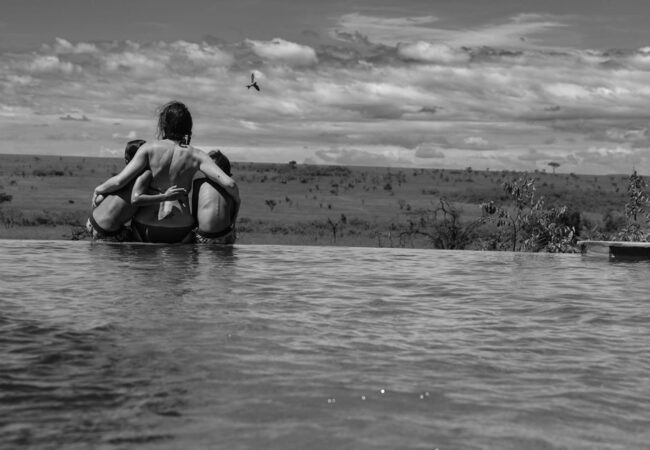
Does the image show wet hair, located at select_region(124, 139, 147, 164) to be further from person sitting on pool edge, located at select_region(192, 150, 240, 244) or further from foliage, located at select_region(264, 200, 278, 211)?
foliage, located at select_region(264, 200, 278, 211)

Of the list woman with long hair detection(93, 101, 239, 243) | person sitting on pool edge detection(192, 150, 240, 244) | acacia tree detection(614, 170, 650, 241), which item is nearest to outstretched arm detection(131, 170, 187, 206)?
woman with long hair detection(93, 101, 239, 243)

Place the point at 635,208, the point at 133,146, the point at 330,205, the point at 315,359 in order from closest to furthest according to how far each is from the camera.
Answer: the point at 315,359, the point at 133,146, the point at 635,208, the point at 330,205

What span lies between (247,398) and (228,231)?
6.32 m

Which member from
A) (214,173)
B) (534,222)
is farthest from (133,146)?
(534,222)

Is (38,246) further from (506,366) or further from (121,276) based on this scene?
(506,366)

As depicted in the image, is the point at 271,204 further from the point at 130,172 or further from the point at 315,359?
the point at 315,359

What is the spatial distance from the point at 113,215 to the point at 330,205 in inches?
1244

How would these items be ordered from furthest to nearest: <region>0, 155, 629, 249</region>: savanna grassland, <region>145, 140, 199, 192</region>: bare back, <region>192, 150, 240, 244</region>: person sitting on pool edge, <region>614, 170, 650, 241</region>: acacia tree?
<region>0, 155, 629, 249</region>: savanna grassland
<region>614, 170, 650, 241</region>: acacia tree
<region>192, 150, 240, 244</region>: person sitting on pool edge
<region>145, 140, 199, 192</region>: bare back

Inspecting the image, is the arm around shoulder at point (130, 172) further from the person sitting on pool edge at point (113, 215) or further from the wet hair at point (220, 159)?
the wet hair at point (220, 159)

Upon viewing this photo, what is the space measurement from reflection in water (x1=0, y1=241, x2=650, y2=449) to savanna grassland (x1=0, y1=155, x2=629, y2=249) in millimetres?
9088

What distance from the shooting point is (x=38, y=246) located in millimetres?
9812

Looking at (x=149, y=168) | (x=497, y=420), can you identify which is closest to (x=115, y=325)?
(x=497, y=420)

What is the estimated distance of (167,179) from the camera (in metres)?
9.62

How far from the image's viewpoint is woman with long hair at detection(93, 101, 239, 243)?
954 centimetres
